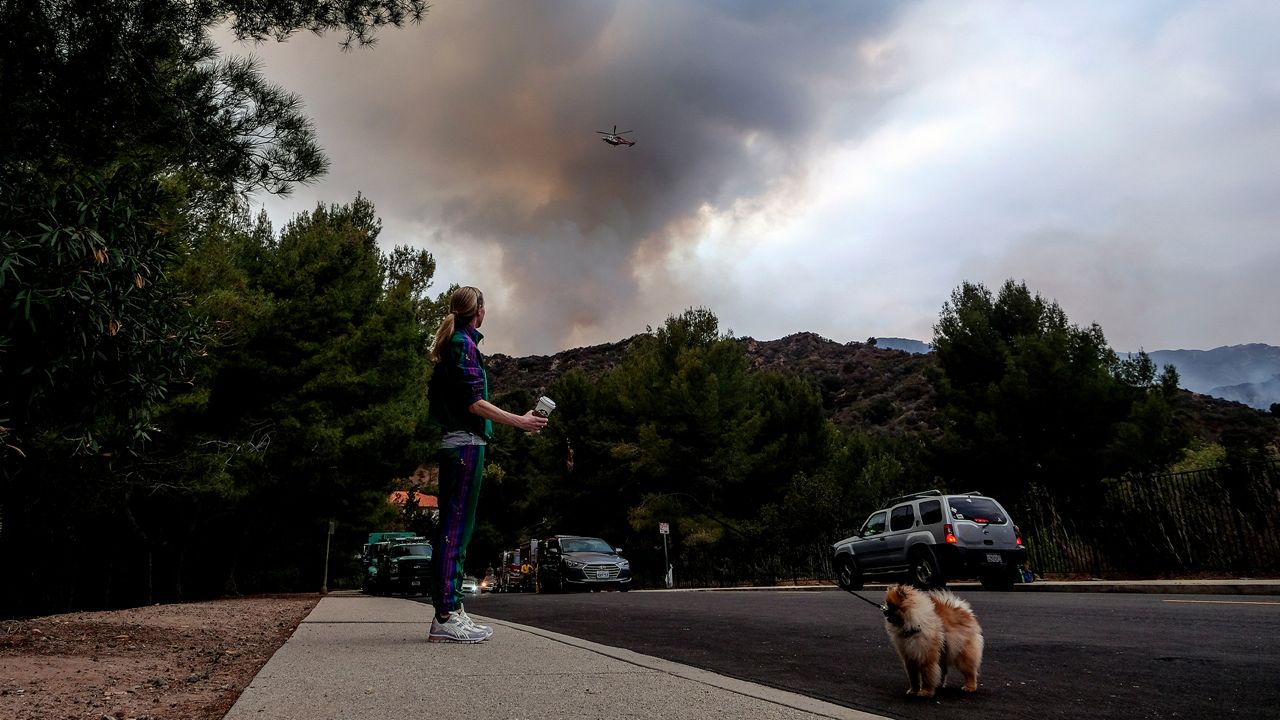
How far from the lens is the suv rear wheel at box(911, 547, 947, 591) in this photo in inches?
582

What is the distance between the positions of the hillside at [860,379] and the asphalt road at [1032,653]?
26.1 meters

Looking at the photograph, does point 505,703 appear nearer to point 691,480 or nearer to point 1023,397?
point 1023,397

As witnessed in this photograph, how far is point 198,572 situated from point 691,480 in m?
20.4

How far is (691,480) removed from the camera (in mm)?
36500

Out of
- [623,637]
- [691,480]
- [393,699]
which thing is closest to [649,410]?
[691,480]

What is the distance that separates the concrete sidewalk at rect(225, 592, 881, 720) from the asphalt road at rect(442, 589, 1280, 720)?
16.8 inches

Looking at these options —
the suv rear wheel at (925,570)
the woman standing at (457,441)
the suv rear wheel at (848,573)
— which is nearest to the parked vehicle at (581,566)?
the suv rear wheel at (848,573)

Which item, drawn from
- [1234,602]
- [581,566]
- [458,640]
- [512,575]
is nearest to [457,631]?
[458,640]

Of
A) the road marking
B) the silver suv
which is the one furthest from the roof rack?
the road marking

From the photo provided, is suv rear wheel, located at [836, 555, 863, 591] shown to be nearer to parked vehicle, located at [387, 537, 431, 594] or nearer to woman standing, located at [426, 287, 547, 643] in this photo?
parked vehicle, located at [387, 537, 431, 594]

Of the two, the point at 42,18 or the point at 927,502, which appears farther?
the point at 927,502

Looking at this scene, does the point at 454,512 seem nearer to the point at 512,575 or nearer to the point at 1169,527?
the point at 1169,527

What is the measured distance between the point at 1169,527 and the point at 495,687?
16.6 metres

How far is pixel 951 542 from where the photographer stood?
48.1 feet
